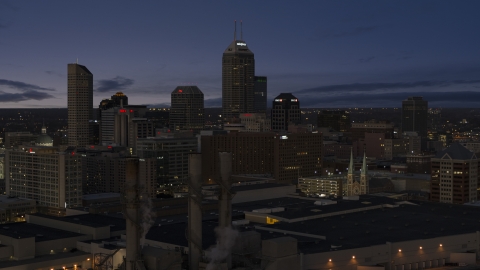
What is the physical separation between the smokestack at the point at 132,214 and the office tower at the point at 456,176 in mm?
67066

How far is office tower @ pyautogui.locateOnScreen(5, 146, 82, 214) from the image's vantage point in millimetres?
107375

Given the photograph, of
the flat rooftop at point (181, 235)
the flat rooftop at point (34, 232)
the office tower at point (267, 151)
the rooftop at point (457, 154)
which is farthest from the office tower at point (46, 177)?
the rooftop at point (457, 154)


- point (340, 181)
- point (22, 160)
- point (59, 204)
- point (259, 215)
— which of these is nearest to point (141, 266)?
point (259, 215)

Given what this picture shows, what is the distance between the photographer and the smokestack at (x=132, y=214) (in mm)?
49656

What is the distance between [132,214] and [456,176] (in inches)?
2702

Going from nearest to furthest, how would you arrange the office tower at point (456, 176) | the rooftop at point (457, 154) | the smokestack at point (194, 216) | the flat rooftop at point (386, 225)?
the smokestack at point (194, 216) → the flat rooftop at point (386, 225) → the office tower at point (456, 176) → the rooftop at point (457, 154)

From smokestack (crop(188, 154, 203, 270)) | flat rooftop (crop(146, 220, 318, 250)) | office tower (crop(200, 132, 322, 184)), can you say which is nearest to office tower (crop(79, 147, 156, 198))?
office tower (crop(200, 132, 322, 184))

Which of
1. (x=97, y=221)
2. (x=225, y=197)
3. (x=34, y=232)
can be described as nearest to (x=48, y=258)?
(x=34, y=232)

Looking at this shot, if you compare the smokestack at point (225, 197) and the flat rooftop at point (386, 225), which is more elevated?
the smokestack at point (225, 197)

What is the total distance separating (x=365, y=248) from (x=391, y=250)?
265cm

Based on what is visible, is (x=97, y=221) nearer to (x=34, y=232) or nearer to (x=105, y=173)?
(x=34, y=232)

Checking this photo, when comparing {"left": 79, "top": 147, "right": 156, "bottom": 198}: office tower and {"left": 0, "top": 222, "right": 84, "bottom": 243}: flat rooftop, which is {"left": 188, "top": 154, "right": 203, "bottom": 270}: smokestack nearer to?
{"left": 0, "top": 222, "right": 84, "bottom": 243}: flat rooftop

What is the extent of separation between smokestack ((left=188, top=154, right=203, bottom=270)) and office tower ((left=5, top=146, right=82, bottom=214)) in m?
Result: 54.6

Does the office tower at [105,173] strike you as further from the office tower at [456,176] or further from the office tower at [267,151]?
the office tower at [456,176]
